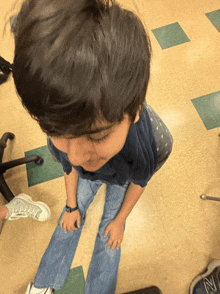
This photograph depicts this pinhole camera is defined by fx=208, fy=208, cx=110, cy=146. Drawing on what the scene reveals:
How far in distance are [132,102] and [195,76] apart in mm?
1314

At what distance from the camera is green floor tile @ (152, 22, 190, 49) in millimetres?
1607

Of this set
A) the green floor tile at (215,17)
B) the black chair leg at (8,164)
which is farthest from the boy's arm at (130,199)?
the green floor tile at (215,17)

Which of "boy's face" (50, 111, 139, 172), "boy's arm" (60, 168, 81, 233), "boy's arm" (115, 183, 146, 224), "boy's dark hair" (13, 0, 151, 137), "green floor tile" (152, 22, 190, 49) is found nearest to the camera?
"boy's dark hair" (13, 0, 151, 137)

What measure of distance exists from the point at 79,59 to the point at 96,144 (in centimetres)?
19

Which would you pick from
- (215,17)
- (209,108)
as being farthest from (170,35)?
(209,108)

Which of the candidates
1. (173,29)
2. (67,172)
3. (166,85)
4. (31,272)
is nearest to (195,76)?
(166,85)

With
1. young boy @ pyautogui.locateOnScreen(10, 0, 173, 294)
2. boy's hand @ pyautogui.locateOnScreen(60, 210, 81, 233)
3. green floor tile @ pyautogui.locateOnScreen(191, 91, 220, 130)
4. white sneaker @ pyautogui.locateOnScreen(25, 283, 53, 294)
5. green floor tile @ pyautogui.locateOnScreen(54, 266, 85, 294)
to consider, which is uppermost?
young boy @ pyautogui.locateOnScreen(10, 0, 173, 294)

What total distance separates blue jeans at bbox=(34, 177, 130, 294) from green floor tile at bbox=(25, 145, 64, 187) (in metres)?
0.29

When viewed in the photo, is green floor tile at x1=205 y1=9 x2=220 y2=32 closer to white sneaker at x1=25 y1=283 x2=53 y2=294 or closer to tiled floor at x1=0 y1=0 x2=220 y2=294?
tiled floor at x1=0 y1=0 x2=220 y2=294

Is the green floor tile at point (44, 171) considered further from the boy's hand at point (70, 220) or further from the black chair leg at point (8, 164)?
the boy's hand at point (70, 220)

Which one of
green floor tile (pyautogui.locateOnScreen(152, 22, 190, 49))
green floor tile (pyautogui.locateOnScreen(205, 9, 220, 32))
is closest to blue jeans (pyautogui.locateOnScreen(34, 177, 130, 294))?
green floor tile (pyautogui.locateOnScreen(152, 22, 190, 49))

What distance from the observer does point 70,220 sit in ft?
3.50

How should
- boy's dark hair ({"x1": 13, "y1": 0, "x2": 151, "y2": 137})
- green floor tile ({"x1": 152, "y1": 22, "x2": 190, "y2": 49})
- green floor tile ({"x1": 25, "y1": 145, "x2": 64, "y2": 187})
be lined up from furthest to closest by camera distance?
green floor tile ({"x1": 152, "y1": 22, "x2": 190, "y2": 49}) → green floor tile ({"x1": 25, "y1": 145, "x2": 64, "y2": 187}) → boy's dark hair ({"x1": 13, "y1": 0, "x2": 151, "y2": 137})

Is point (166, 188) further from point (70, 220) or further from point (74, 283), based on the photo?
point (74, 283)
